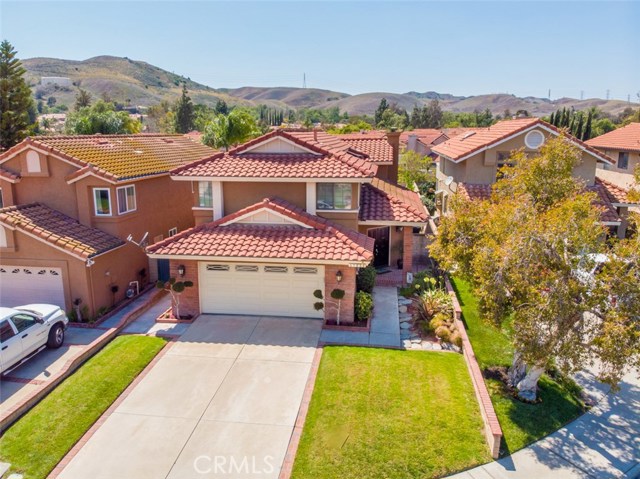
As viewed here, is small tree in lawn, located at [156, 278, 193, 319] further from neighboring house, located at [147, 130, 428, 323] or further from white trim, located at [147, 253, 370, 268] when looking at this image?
white trim, located at [147, 253, 370, 268]

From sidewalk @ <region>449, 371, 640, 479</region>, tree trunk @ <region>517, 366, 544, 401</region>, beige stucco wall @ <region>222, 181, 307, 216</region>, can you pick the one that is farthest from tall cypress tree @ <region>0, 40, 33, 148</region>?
sidewalk @ <region>449, 371, 640, 479</region>

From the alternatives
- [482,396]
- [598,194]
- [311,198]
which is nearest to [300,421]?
[482,396]

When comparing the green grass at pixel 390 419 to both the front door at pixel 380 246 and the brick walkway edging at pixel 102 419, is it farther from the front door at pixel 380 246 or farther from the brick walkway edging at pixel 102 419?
A: the front door at pixel 380 246

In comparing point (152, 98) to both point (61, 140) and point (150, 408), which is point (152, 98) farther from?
point (150, 408)

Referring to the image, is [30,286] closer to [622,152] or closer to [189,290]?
[189,290]

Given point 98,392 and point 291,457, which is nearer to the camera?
point 291,457

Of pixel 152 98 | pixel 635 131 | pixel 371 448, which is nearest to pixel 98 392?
pixel 371 448
